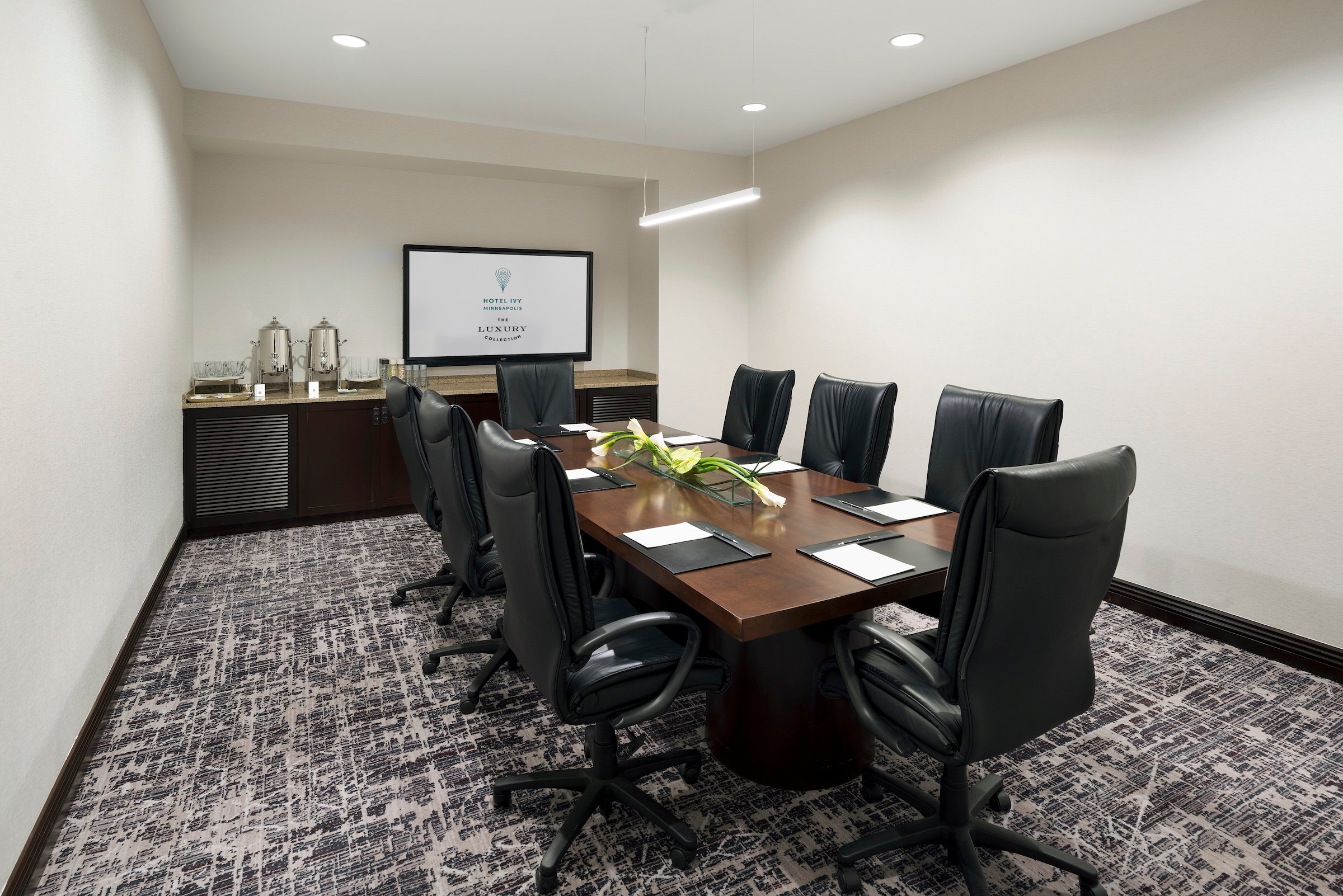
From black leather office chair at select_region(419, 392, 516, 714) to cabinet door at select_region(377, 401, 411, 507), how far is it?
235 centimetres

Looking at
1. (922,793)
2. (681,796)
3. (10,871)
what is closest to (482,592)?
(681,796)

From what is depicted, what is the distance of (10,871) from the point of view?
1656 millimetres

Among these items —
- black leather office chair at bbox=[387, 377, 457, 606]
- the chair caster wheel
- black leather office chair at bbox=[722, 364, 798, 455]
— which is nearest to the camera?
the chair caster wheel

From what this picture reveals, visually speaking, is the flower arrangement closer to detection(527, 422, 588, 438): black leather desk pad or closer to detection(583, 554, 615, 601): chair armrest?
detection(583, 554, 615, 601): chair armrest

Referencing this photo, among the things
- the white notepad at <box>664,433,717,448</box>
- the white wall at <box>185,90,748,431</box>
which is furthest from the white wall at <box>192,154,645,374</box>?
the white notepad at <box>664,433,717,448</box>

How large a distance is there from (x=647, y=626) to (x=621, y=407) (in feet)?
13.2

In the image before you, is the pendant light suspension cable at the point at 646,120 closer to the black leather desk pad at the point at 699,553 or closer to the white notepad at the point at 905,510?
the white notepad at the point at 905,510

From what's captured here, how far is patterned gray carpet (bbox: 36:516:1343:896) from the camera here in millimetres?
1798

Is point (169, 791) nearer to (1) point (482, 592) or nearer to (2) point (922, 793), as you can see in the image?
(1) point (482, 592)

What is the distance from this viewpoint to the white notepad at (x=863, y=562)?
6.05 ft

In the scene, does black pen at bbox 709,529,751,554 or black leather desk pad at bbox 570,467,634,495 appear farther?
black leather desk pad at bbox 570,467,634,495

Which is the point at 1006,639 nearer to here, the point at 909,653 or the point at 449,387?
the point at 909,653

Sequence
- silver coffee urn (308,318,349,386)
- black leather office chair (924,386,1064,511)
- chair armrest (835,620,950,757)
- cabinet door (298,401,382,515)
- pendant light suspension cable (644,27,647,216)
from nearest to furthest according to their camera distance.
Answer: chair armrest (835,620,950,757) < black leather office chair (924,386,1064,511) < pendant light suspension cable (644,27,647,216) < cabinet door (298,401,382,515) < silver coffee urn (308,318,349,386)

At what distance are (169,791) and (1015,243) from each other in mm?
4245
